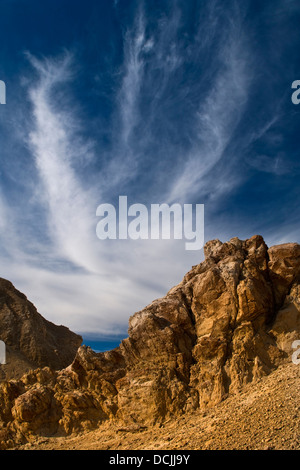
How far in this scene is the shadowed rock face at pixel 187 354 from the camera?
25375mm

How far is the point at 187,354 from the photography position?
1089 inches

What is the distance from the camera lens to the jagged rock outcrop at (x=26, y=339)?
4234 cm

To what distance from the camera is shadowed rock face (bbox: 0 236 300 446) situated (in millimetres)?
25375

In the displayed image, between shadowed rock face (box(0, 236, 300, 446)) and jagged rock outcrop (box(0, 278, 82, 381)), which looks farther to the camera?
jagged rock outcrop (box(0, 278, 82, 381))

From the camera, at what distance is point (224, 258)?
31.0m

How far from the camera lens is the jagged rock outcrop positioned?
42.3 metres

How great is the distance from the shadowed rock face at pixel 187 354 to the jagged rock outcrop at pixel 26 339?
10982mm

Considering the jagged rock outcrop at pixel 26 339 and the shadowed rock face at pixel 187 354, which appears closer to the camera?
the shadowed rock face at pixel 187 354

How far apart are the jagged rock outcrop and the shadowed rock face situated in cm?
1098

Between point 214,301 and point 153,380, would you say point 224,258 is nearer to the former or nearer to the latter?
point 214,301

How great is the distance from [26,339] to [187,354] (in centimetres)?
2653

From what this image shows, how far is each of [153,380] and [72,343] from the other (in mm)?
29133
